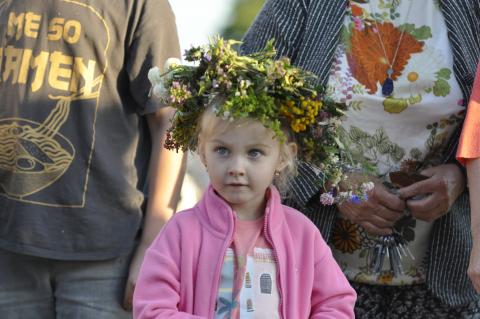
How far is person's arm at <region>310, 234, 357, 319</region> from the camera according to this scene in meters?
3.43

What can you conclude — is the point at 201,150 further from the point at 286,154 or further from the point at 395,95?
the point at 395,95

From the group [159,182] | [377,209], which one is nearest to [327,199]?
[377,209]

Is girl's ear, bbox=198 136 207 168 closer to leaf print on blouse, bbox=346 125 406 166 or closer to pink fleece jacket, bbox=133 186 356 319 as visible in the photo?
pink fleece jacket, bbox=133 186 356 319

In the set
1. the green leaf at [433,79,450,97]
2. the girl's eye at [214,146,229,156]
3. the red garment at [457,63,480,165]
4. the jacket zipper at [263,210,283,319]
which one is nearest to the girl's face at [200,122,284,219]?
the girl's eye at [214,146,229,156]

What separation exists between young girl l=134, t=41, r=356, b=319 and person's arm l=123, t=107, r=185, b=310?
2.21ft

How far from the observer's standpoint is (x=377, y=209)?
13.1 feet

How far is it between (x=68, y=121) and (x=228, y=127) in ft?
2.86

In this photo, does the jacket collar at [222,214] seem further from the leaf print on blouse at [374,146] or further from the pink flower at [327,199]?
the leaf print on blouse at [374,146]

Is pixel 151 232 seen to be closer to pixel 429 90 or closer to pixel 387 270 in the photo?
pixel 387 270

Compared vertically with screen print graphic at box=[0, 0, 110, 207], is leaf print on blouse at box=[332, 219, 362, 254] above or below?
below

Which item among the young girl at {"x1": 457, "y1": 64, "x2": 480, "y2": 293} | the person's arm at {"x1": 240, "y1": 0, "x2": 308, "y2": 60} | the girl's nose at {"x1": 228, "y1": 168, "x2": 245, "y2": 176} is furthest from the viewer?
the person's arm at {"x1": 240, "y1": 0, "x2": 308, "y2": 60}

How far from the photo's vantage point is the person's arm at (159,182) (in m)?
4.15

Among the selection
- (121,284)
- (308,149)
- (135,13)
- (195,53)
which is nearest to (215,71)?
(195,53)

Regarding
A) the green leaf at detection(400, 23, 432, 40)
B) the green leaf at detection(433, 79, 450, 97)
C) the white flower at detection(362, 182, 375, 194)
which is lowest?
the white flower at detection(362, 182, 375, 194)
